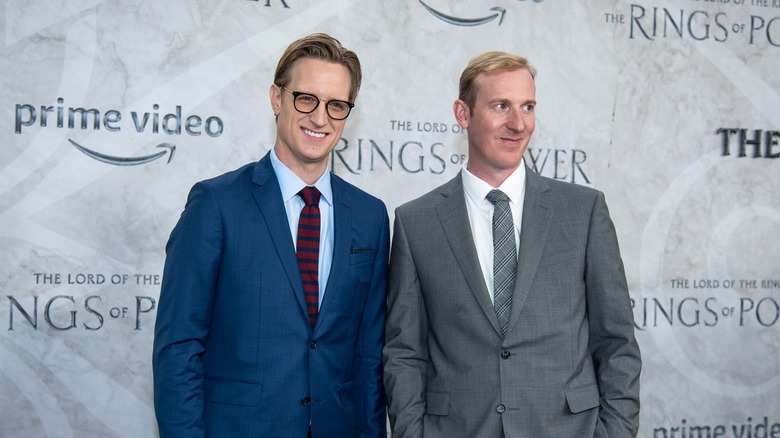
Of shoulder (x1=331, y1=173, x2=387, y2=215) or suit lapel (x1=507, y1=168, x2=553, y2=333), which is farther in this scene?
shoulder (x1=331, y1=173, x2=387, y2=215)

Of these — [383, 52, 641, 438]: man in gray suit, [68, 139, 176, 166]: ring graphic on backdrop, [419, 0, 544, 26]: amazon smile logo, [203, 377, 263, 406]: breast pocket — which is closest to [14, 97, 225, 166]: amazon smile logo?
[68, 139, 176, 166]: ring graphic on backdrop

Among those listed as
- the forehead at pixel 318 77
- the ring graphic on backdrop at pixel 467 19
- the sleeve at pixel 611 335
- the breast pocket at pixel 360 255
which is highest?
the ring graphic on backdrop at pixel 467 19

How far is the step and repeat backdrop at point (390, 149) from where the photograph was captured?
282 centimetres

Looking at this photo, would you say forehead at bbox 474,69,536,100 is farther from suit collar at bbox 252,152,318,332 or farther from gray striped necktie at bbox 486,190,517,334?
suit collar at bbox 252,152,318,332

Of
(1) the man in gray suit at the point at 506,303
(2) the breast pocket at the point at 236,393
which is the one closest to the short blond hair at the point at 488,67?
(1) the man in gray suit at the point at 506,303

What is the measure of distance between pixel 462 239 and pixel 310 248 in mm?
401

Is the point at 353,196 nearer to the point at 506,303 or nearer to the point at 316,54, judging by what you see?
the point at 316,54

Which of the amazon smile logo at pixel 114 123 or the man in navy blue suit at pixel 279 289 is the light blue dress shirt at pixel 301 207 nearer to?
the man in navy blue suit at pixel 279 289

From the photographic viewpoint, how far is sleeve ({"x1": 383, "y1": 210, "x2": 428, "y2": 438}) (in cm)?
202

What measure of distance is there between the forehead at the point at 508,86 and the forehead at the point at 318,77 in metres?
0.39

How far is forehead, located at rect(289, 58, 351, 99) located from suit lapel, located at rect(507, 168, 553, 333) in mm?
566

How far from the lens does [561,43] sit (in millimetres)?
3406

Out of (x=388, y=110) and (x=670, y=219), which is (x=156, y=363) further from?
(x=670, y=219)

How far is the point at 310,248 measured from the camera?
1.98 meters
